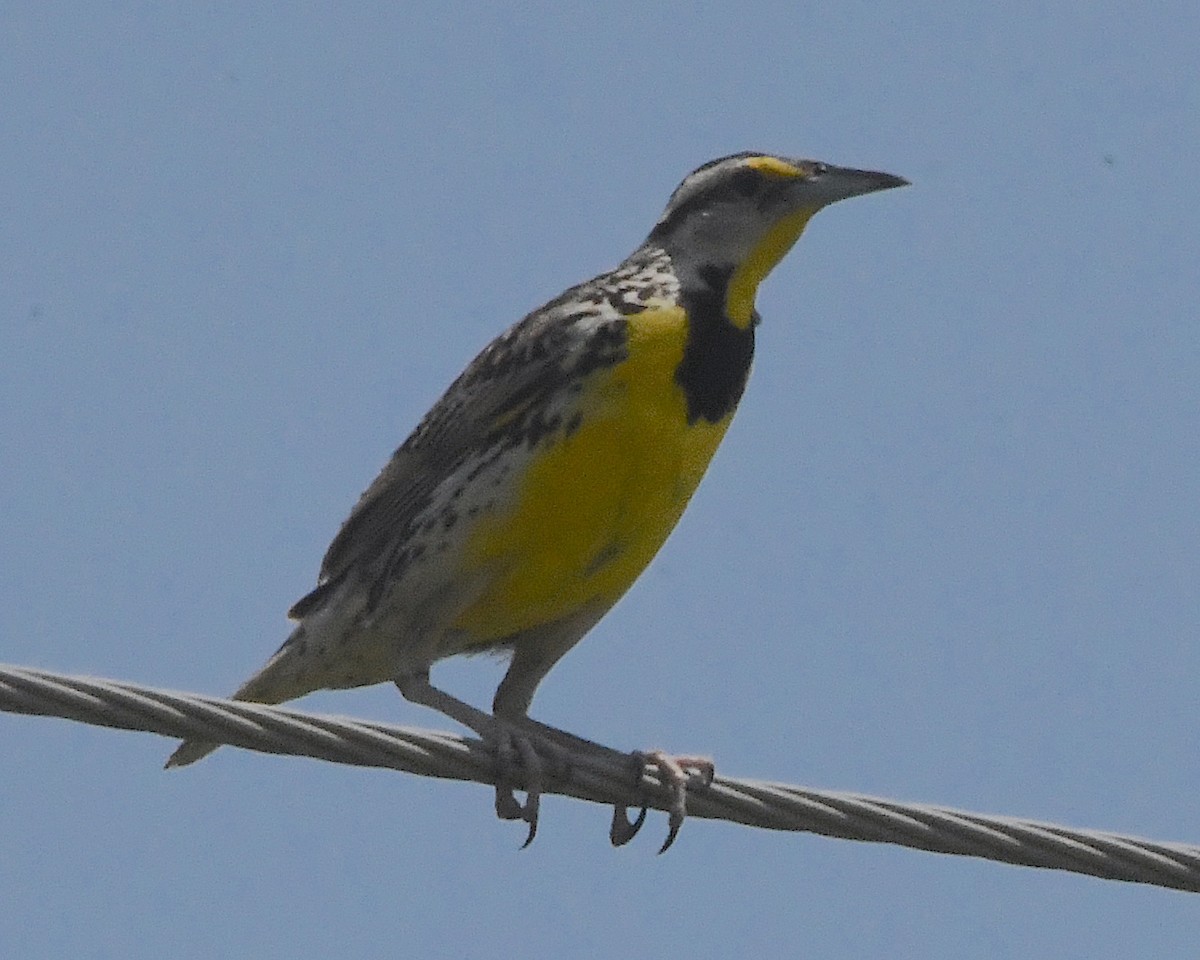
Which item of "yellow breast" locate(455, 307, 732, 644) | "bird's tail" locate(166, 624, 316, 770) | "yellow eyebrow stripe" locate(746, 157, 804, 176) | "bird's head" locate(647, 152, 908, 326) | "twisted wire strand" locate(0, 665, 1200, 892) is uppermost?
"yellow eyebrow stripe" locate(746, 157, 804, 176)

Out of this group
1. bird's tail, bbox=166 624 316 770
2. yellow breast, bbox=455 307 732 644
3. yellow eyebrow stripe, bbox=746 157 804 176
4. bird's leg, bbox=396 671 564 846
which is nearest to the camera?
bird's leg, bbox=396 671 564 846

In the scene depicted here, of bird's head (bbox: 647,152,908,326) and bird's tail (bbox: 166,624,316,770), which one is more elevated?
bird's head (bbox: 647,152,908,326)

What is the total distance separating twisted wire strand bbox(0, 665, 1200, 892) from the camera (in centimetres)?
416

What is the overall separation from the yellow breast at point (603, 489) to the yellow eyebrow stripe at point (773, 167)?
2.30ft

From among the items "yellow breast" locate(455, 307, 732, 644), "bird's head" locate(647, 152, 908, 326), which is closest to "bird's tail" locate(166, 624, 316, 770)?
"yellow breast" locate(455, 307, 732, 644)

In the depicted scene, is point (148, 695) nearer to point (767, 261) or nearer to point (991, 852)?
point (991, 852)

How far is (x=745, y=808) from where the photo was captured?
15.8ft

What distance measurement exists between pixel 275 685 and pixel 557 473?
3.42ft

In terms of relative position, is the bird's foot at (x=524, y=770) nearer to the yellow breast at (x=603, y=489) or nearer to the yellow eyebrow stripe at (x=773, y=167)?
the yellow breast at (x=603, y=489)

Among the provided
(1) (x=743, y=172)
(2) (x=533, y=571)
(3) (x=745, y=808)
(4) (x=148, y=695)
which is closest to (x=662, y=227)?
(1) (x=743, y=172)

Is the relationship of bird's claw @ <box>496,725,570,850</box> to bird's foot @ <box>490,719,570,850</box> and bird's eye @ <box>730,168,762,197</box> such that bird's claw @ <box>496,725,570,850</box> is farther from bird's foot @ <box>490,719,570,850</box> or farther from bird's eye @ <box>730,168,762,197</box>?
bird's eye @ <box>730,168,762,197</box>

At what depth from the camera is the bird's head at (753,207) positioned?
21.4 feet

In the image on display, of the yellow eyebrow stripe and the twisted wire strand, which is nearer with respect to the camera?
the twisted wire strand

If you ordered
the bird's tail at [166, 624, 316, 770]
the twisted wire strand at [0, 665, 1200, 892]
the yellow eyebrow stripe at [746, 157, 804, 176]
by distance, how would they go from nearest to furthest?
the twisted wire strand at [0, 665, 1200, 892] < the bird's tail at [166, 624, 316, 770] < the yellow eyebrow stripe at [746, 157, 804, 176]
